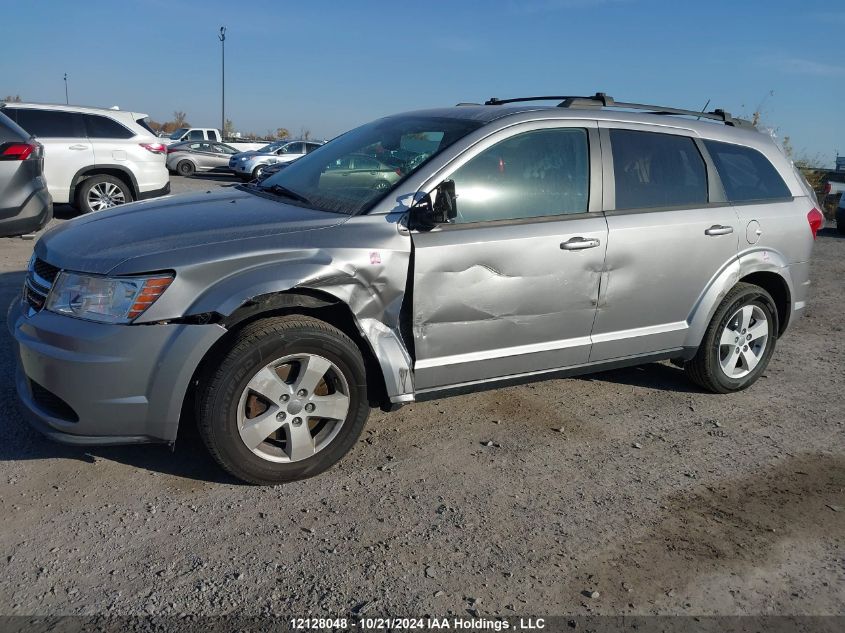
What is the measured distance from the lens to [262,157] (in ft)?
80.0

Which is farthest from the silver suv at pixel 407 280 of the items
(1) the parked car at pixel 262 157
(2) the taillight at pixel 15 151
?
(1) the parked car at pixel 262 157

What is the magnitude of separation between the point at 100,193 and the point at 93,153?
0.59 meters

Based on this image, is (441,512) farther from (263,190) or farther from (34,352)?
(263,190)

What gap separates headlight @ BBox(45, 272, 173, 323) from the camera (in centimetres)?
314

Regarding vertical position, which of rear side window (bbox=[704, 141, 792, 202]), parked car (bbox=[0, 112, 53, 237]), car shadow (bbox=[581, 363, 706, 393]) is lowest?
car shadow (bbox=[581, 363, 706, 393])

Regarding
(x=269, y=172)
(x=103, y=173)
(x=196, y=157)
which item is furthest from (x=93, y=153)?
(x=196, y=157)

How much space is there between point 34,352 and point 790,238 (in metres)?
4.63

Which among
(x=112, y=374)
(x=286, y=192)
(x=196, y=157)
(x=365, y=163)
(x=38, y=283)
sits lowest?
(x=196, y=157)

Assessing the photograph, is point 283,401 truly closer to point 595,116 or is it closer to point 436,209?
point 436,209

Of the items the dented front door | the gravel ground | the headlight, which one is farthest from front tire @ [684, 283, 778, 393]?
the headlight

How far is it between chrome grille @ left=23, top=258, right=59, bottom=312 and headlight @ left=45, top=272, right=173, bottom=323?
0.21m

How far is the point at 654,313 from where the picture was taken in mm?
4496

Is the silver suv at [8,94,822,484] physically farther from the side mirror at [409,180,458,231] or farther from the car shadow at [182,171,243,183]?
the car shadow at [182,171,243,183]

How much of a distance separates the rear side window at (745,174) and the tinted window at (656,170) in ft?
0.62
